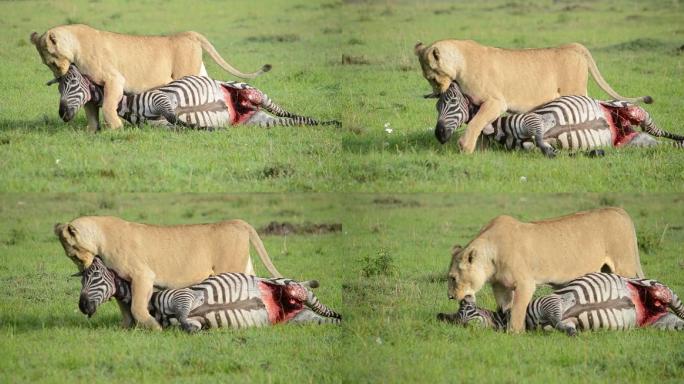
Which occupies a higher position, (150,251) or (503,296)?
(150,251)

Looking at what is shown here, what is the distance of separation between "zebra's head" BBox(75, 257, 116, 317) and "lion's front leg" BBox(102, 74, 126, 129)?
146cm

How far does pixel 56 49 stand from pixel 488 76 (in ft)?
11.0

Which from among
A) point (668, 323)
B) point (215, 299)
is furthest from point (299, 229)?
point (668, 323)

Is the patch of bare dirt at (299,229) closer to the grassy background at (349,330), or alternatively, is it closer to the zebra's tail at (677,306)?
the grassy background at (349,330)

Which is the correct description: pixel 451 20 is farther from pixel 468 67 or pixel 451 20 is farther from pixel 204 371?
pixel 204 371

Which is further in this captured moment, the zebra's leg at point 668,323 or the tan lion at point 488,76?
the tan lion at point 488,76

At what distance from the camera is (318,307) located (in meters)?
9.98

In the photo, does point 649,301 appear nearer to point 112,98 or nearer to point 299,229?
point 112,98

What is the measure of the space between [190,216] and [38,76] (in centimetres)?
216

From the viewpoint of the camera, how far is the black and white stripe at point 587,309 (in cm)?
934

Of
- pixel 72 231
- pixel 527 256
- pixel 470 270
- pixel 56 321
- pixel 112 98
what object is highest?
pixel 112 98

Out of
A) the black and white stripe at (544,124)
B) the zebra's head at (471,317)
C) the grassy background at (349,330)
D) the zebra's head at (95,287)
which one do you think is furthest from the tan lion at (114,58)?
the zebra's head at (471,317)

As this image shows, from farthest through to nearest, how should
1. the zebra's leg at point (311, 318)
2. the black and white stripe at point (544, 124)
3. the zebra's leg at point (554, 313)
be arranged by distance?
the black and white stripe at point (544, 124), the zebra's leg at point (311, 318), the zebra's leg at point (554, 313)

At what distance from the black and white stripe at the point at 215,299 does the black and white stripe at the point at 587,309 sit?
113 centimetres
